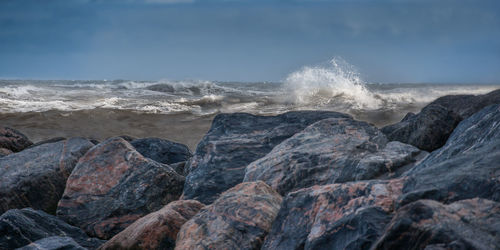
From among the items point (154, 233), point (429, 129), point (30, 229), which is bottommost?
point (30, 229)

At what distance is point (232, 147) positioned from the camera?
195 inches

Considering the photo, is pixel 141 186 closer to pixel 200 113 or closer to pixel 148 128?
pixel 148 128

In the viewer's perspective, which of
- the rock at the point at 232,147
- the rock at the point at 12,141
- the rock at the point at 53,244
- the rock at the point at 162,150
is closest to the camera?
the rock at the point at 53,244

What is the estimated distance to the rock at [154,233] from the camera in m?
3.36

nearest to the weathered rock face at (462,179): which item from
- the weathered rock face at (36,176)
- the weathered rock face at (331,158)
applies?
the weathered rock face at (331,158)

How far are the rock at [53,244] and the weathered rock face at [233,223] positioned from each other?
0.90m

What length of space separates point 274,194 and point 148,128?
32.2ft

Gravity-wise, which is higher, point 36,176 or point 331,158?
point 331,158

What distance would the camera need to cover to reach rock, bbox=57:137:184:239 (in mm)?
4387

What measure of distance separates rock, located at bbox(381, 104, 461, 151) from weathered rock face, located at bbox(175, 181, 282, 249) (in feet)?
7.59

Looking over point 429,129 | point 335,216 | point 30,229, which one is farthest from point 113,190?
A: point 429,129

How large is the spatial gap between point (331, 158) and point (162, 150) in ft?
10.6

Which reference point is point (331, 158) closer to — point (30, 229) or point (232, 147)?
point (232, 147)

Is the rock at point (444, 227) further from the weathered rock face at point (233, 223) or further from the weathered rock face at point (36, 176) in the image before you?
the weathered rock face at point (36, 176)
